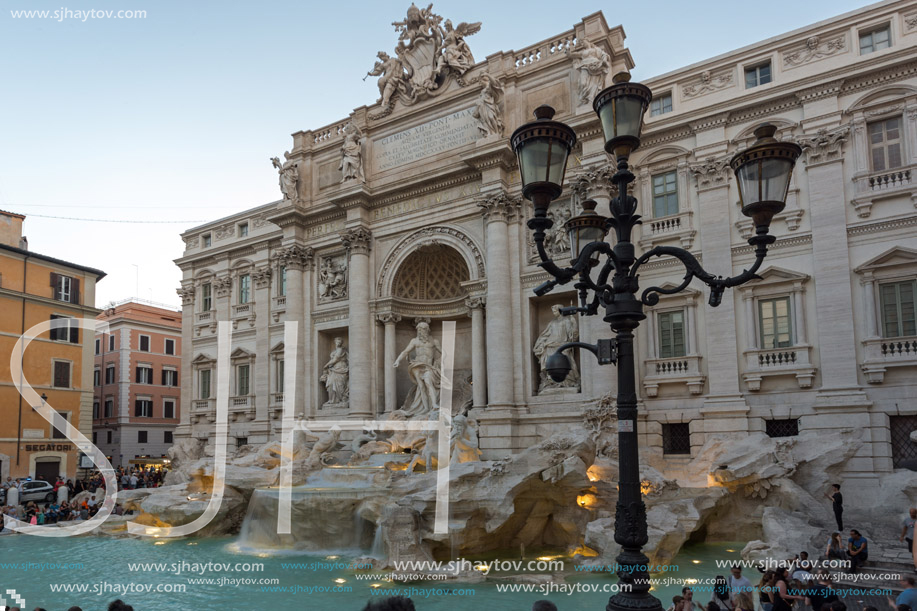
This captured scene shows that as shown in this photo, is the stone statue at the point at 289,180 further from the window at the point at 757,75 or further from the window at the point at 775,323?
the window at the point at 775,323

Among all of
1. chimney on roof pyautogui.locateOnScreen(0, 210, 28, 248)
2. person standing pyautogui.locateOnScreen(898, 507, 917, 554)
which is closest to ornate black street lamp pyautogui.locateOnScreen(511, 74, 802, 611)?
person standing pyautogui.locateOnScreen(898, 507, 917, 554)

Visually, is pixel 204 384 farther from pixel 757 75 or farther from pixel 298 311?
pixel 757 75

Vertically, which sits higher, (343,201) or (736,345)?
(343,201)

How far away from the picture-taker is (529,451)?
13922 mm

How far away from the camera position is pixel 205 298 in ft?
95.7

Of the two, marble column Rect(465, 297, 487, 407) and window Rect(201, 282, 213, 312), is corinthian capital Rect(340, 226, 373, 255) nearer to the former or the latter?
marble column Rect(465, 297, 487, 407)

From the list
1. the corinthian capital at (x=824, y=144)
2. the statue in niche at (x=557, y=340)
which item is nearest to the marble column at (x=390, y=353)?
the statue in niche at (x=557, y=340)

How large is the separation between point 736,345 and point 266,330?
17.8m

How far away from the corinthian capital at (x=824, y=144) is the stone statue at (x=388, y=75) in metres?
13.5

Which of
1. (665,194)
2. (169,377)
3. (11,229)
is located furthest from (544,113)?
(169,377)

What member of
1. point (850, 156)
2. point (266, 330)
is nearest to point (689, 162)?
point (850, 156)

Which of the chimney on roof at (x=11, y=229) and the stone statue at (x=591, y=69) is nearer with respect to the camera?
the stone statue at (x=591, y=69)

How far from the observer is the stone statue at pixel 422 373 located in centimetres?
2075

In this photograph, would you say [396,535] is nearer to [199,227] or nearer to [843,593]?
[843,593]
